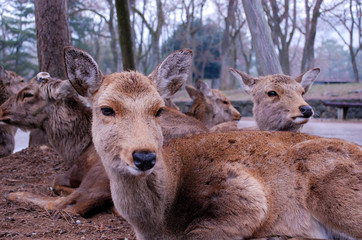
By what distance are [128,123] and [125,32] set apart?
19.2ft

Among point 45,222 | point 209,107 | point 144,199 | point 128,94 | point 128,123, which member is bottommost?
point 45,222

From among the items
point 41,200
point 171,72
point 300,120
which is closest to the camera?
point 171,72

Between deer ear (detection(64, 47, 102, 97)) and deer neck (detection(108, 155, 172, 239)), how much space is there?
40.3 inches

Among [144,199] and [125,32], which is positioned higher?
[125,32]

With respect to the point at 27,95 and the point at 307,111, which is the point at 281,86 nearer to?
the point at 307,111

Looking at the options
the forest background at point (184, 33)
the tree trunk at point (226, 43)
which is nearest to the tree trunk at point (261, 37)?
the forest background at point (184, 33)

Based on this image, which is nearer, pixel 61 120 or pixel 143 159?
pixel 143 159

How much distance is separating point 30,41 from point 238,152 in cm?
1559

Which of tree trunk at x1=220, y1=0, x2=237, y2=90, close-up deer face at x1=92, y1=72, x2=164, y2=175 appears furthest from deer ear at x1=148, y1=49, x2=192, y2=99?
tree trunk at x1=220, y1=0, x2=237, y2=90

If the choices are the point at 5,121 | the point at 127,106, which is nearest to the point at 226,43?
the point at 5,121

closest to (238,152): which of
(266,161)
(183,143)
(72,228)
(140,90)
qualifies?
(266,161)

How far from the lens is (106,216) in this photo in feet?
17.8

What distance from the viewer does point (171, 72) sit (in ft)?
14.1

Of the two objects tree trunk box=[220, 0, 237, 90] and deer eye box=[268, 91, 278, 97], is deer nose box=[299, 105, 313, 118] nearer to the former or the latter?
deer eye box=[268, 91, 278, 97]
